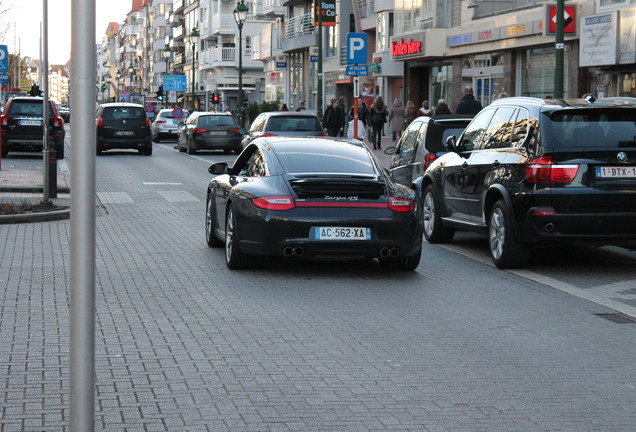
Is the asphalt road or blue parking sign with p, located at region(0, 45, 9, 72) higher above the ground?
blue parking sign with p, located at region(0, 45, 9, 72)

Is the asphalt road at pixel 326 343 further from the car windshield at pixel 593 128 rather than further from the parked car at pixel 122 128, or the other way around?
the parked car at pixel 122 128

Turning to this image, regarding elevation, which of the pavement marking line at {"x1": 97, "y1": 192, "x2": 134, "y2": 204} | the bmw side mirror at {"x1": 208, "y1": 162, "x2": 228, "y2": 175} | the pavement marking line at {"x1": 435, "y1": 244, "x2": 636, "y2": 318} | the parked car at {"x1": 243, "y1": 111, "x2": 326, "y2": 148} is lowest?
the pavement marking line at {"x1": 435, "y1": 244, "x2": 636, "y2": 318}

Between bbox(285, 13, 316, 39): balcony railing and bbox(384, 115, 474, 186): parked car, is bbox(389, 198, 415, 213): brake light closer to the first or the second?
bbox(384, 115, 474, 186): parked car

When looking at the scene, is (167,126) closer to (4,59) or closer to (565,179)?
(4,59)

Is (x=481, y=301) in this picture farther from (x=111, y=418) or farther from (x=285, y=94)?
(x=285, y=94)

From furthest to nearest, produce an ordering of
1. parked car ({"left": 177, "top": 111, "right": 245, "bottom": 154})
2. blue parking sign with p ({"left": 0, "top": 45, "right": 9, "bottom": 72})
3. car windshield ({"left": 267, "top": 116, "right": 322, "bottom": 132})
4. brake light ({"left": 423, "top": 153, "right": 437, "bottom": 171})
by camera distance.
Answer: parked car ({"left": 177, "top": 111, "right": 245, "bottom": 154}) < blue parking sign with p ({"left": 0, "top": 45, "right": 9, "bottom": 72}) < car windshield ({"left": 267, "top": 116, "right": 322, "bottom": 132}) < brake light ({"left": 423, "top": 153, "right": 437, "bottom": 171})

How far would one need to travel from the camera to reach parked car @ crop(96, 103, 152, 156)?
35719 millimetres

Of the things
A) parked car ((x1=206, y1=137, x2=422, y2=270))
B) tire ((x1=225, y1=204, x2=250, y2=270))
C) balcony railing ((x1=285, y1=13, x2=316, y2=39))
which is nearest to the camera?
parked car ((x1=206, y1=137, x2=422, y2=270))

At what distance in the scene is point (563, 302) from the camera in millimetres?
9211

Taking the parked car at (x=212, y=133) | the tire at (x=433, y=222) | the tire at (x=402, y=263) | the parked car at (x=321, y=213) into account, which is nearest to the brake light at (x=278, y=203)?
the parked car at (x=321, y=213)

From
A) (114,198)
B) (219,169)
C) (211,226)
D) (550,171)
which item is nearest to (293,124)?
(114,198)

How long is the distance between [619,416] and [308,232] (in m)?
4.88

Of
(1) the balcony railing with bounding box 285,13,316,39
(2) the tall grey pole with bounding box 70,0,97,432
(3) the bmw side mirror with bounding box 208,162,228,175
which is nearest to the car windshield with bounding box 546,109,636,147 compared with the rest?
(3) the bmw side mirror with bounding box 208,162,228,175

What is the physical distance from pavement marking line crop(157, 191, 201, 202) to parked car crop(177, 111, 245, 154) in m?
15.7
